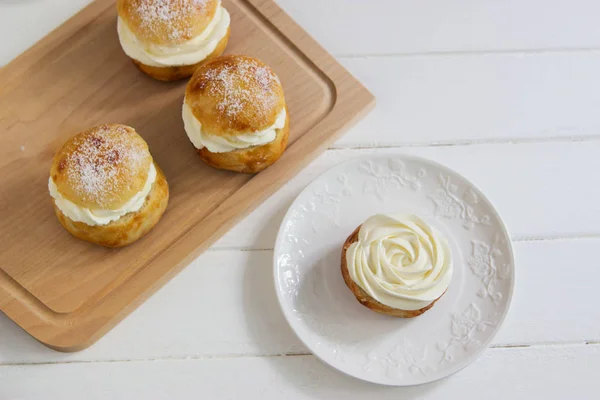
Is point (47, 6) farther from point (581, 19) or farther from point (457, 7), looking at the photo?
point (581, 19)

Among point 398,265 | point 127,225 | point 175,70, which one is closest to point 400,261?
point 398,265

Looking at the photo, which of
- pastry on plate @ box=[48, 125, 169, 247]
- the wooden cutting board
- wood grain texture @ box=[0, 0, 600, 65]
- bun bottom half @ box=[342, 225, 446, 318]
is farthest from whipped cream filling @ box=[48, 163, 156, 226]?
wood grain texture @ box=[0, 0, 600, 65]

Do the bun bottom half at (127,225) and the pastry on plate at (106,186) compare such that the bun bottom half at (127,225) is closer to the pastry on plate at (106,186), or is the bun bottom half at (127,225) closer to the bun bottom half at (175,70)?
the pastry on plate at (106,186)

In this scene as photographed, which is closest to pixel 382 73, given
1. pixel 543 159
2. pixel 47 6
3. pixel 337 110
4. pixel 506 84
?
pixel 337 110

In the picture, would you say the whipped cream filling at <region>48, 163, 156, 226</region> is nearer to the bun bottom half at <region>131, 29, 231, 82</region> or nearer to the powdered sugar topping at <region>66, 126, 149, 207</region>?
the powdered sugar topping at <region>66, 126, 149, 207</region>

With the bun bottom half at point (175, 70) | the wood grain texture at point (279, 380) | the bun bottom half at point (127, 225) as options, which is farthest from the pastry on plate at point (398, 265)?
the bun bottom half at point (175, 70)

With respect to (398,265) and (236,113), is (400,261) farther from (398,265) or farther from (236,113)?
(236,113)
